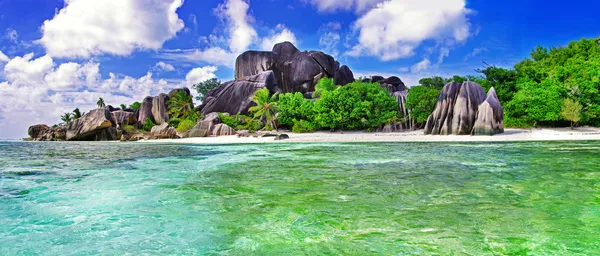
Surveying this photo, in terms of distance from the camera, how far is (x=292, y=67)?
59.6m

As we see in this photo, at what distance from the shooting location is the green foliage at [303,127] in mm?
37125

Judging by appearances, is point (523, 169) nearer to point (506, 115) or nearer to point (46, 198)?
point (46, 198)

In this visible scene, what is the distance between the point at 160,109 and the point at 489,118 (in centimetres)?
4213

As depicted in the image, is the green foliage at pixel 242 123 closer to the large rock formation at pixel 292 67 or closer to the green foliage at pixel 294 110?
the green foliage at pixel 294 110

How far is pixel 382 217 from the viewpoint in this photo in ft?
14.6

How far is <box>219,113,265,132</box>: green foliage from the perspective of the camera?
42.0m

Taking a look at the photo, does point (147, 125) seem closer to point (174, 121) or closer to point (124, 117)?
point (124, 117)

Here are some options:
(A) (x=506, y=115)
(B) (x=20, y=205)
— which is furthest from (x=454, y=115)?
(B) (x=20, y=205)

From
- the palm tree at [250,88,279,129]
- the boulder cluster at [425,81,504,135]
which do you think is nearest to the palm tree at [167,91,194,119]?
the palm tree at [250,88,279,129]

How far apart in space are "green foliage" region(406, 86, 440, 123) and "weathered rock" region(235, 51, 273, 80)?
2975 centimetres

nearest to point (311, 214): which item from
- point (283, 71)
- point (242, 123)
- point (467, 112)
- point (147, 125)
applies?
point (467, 112)

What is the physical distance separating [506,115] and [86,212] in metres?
A: 34.7

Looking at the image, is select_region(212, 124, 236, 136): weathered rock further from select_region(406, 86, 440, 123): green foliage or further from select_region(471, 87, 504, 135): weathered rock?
select_region(471, 87, 504, 135): weathered rock

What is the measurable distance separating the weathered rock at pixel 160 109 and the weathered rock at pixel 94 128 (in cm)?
1232
